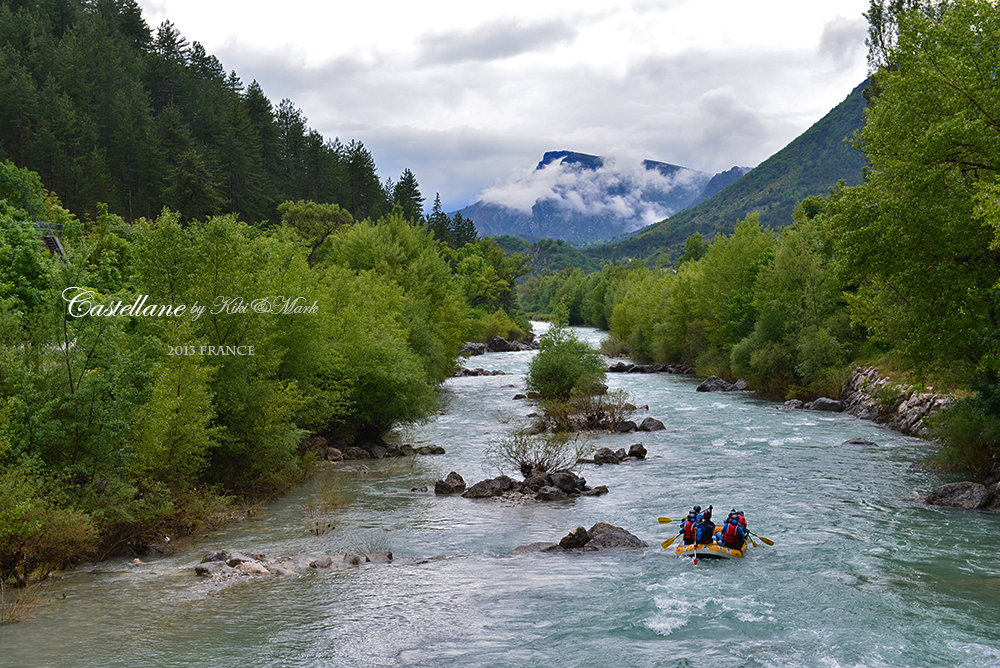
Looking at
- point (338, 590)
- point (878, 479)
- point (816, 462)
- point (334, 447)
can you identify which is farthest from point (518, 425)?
point (338, 590)

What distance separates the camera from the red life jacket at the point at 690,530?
1811cm

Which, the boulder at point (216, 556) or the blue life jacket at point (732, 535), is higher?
the blue life jacket at point (732, 535)

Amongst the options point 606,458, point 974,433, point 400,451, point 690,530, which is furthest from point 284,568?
point 974,433

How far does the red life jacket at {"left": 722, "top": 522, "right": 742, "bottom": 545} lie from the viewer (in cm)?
1786

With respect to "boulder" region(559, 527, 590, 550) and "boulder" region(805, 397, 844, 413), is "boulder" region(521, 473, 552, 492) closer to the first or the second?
"boulder" region(559, 527, 590, 550)

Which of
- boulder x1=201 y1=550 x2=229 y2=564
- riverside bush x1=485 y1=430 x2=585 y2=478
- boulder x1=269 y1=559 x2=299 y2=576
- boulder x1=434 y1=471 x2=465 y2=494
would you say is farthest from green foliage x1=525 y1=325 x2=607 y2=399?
boulder x1=201 y1=550 x2=229 y2=564

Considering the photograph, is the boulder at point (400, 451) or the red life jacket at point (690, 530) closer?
the red life jacket at point (690, 530)

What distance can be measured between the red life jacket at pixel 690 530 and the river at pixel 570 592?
2.24 feet

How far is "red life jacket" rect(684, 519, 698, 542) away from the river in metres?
0.68

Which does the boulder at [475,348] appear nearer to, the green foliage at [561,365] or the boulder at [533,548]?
the green foliage at [561,365]

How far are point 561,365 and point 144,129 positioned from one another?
64.2m

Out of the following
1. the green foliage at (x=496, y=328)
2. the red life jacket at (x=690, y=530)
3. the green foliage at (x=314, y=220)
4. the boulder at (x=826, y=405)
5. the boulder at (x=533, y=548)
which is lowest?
the boulder at (x=533, y=548)

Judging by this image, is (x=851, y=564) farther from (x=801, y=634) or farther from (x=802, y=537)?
(x=801, y=634)

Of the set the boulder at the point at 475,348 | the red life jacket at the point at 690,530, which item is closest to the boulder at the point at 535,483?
the red life jacket at the point at 690,530
